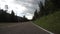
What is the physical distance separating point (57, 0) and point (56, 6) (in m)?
1.90

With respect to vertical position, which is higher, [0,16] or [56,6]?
[56,6]

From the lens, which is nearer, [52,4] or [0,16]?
[52,4]

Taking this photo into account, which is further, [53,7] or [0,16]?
[0,16]

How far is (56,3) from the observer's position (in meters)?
51.2

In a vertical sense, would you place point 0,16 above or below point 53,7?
below

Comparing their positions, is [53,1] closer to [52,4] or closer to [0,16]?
[52,4]

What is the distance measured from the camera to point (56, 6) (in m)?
51.1

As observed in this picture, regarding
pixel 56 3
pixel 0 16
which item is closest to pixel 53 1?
pixel 56 3

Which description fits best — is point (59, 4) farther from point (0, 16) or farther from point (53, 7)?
point (0, 16)

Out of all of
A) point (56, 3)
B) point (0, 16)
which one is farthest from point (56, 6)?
point (0, 16)

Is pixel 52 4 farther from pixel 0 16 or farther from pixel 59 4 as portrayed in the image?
pixel 0 16

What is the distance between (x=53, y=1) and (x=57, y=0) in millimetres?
1534

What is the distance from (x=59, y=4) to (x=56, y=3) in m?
1.03

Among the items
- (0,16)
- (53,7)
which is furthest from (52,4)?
(0,16)
